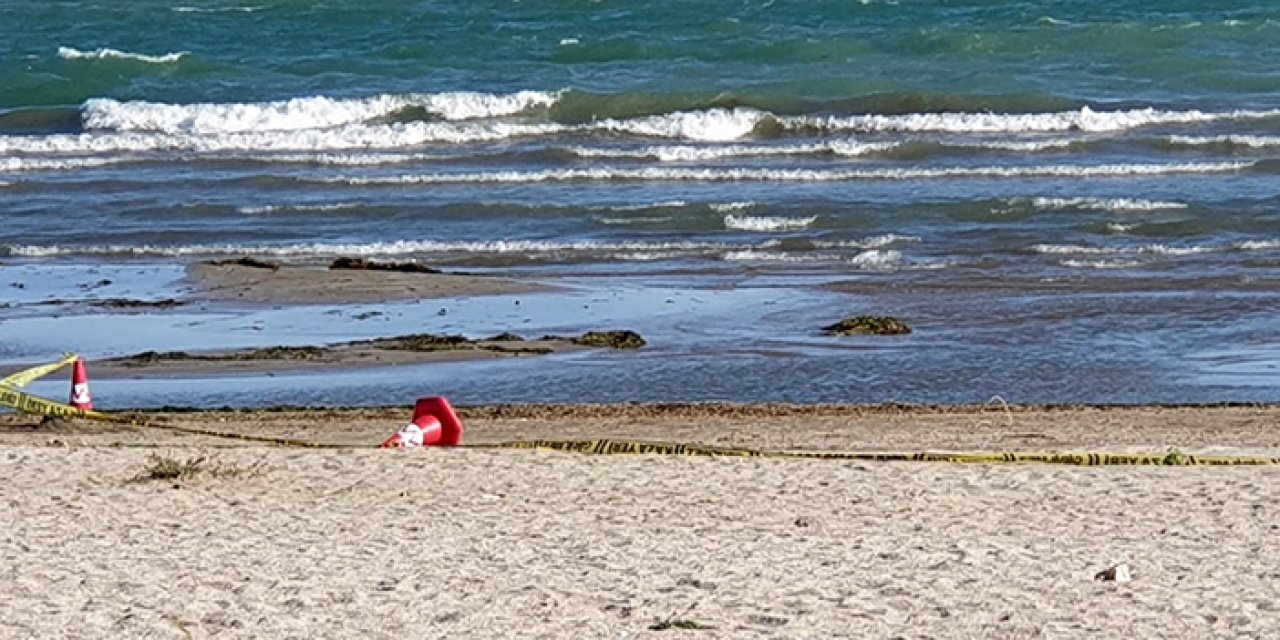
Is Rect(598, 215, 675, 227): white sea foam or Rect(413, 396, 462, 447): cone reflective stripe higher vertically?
Rect(413, 396, 462, 447): cone reflective stripe

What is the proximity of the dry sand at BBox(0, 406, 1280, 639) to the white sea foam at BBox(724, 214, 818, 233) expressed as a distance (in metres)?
8.89

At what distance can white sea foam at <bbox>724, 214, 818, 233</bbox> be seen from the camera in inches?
862

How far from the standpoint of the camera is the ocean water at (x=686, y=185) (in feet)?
51.3

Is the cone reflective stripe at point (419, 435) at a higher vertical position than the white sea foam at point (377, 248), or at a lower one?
higher

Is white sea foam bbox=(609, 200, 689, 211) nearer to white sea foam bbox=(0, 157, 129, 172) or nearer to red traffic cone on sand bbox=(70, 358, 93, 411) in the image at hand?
white sea foam bbox=(0, 157, 129, 172)

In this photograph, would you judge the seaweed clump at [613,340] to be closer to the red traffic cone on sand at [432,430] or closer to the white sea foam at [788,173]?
the red traffic cone on sand at [432,430]

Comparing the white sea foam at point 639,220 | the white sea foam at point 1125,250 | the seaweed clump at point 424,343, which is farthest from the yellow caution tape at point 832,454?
the white sea foam at point 639,220

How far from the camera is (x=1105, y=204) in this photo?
2228 cm

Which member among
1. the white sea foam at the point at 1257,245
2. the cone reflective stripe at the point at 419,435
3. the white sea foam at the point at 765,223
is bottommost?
the white sea foam at the point at 1257,245

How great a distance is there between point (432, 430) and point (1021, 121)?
18068mm

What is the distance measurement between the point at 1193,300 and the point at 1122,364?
239 centimetres

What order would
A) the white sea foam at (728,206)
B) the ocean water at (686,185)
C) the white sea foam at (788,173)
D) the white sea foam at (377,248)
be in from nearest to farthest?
Answer: the ocean water at (686,185)
the white sea foam at (377,248)
the white sea foam at (728,206)
the white sea foam at (788,173)

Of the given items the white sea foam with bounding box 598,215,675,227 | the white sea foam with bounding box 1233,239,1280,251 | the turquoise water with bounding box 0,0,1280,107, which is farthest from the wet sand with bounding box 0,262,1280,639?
the turquoise water with bounding box 0,0,1280,107

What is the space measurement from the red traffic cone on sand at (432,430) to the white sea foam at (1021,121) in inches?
686
